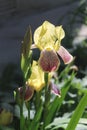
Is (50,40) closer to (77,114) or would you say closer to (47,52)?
(47,52)

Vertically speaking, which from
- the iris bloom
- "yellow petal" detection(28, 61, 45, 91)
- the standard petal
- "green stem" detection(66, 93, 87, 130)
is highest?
the iris bloom

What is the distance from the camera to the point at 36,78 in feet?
6.53

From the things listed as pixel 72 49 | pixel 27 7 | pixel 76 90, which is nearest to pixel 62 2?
pixel 27 7

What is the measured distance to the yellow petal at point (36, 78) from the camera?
196 cm

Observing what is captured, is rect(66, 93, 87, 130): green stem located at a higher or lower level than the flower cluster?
lower

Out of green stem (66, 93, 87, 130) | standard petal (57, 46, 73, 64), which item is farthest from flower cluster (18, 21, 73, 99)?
green stem (66, 93, 87, 130)

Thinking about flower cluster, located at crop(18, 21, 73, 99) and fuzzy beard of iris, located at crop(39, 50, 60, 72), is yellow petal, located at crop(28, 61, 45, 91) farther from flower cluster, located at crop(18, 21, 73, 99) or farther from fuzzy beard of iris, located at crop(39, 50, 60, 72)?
fuzzy beard of iris, located at crop(39, 50, 60, 72)

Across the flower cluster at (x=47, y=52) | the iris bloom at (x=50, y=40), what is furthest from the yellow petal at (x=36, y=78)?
the iris bloom at (x=50, y=40)

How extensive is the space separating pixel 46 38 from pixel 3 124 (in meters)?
0.48

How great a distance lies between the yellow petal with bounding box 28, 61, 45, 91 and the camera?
1.96 metres

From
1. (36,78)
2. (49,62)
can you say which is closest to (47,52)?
(49,62)

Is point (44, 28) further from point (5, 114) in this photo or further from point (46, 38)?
point (5, 114)

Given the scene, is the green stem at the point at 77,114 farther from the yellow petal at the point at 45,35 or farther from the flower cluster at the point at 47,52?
the yellow petal at the point at 45,35

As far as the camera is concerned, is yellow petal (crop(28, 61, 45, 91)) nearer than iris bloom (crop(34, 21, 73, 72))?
No
